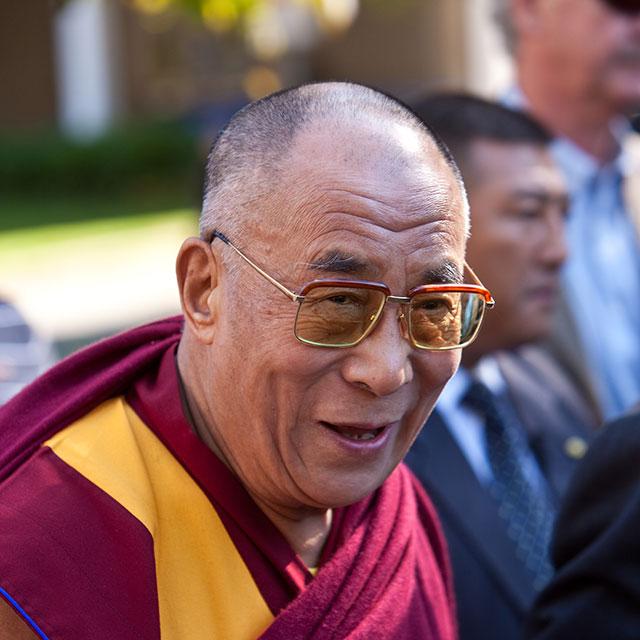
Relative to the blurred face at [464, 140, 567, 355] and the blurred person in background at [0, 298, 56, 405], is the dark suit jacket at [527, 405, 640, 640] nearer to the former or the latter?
the blurred face at [464, 140, 567, 355]

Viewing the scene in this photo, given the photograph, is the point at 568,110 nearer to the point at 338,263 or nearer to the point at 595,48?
the point at 595,48

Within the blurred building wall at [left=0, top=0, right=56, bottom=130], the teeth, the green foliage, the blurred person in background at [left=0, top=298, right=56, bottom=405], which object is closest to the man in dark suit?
the teeth

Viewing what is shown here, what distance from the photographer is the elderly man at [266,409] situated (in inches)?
63.9

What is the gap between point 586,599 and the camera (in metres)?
2.04

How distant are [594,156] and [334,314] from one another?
2833mm

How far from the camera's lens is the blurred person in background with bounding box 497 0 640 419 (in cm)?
373

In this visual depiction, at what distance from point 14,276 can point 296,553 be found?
9137mm

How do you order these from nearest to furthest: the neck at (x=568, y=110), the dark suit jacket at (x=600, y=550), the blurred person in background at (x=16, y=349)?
the dark suit jacket at (x=600, y=550) < the blurred person in background at (x=16, y=349) < the neck at (x=568, y=110)

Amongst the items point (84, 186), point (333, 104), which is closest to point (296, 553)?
point (333, 104)

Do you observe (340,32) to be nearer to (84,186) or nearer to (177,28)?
(177,28)

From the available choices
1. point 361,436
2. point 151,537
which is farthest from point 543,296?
point 151,537

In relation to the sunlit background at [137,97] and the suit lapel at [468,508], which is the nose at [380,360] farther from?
the sunlit background at [137,97]

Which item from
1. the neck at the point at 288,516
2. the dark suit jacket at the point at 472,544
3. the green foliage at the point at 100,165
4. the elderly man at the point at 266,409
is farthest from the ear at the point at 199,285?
the green foliage at the point at 100,165

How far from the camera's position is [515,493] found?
9.35 ft
